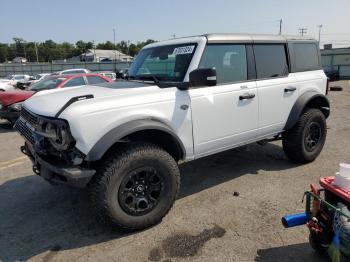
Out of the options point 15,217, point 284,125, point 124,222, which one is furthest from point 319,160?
point 15,217

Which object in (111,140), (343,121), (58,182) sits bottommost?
(343,121)

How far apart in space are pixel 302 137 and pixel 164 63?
2.40 meters

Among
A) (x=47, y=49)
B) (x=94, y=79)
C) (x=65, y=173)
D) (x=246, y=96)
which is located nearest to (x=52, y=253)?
(x=65, y=173)

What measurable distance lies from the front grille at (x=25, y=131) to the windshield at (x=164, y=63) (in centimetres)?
150

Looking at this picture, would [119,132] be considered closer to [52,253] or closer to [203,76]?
[203,76]

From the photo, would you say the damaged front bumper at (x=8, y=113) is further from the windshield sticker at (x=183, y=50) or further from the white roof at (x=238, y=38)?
the windshield sticker at (x=183, y=50)

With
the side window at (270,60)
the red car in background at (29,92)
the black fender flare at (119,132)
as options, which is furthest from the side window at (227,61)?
the red car in background at (29,92)

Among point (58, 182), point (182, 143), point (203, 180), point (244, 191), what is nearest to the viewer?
point (58, 182)

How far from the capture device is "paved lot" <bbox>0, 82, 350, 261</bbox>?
10.1 feet

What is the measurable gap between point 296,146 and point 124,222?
2.96 meters

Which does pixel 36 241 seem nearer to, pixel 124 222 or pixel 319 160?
pixel 124 222

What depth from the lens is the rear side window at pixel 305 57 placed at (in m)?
5.05

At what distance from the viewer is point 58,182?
125 inches

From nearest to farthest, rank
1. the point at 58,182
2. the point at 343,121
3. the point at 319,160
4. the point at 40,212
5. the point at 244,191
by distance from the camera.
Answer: the point at 58,182, the point at 40,212, the point at 244,191, the point at 319,160, the point at 343,121
